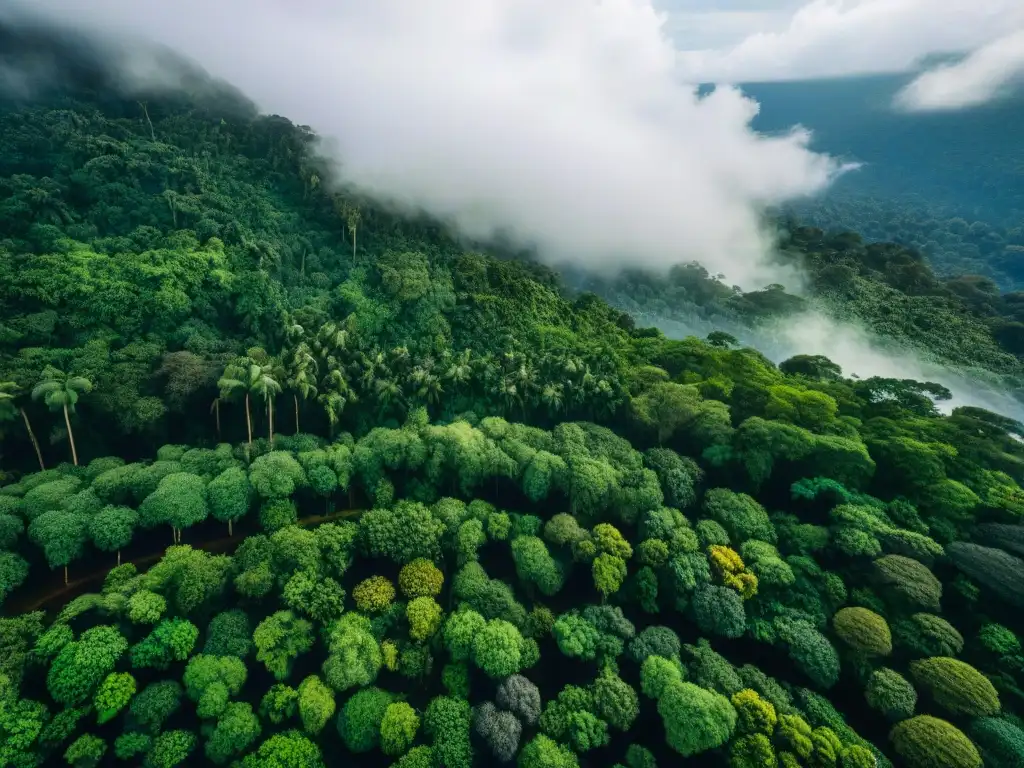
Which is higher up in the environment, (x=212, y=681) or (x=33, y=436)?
(x=33, y=436)

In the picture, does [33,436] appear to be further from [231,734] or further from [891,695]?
[891,695]

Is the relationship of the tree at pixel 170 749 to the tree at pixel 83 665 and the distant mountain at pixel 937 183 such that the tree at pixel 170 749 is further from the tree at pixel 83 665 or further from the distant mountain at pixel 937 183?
the distant mountain at pixel 937 183

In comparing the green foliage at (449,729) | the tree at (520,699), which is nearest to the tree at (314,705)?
the green foliage at (449,729)

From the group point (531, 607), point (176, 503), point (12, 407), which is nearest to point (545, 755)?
point (531, 607)

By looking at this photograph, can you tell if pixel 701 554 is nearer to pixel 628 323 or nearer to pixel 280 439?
pixel 280 439

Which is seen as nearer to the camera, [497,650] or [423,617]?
[497,650]

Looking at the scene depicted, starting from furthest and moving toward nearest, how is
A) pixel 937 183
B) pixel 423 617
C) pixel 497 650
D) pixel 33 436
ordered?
pixel 937 183, pixel 33 436, pixel 423 617, pixel 497 650
